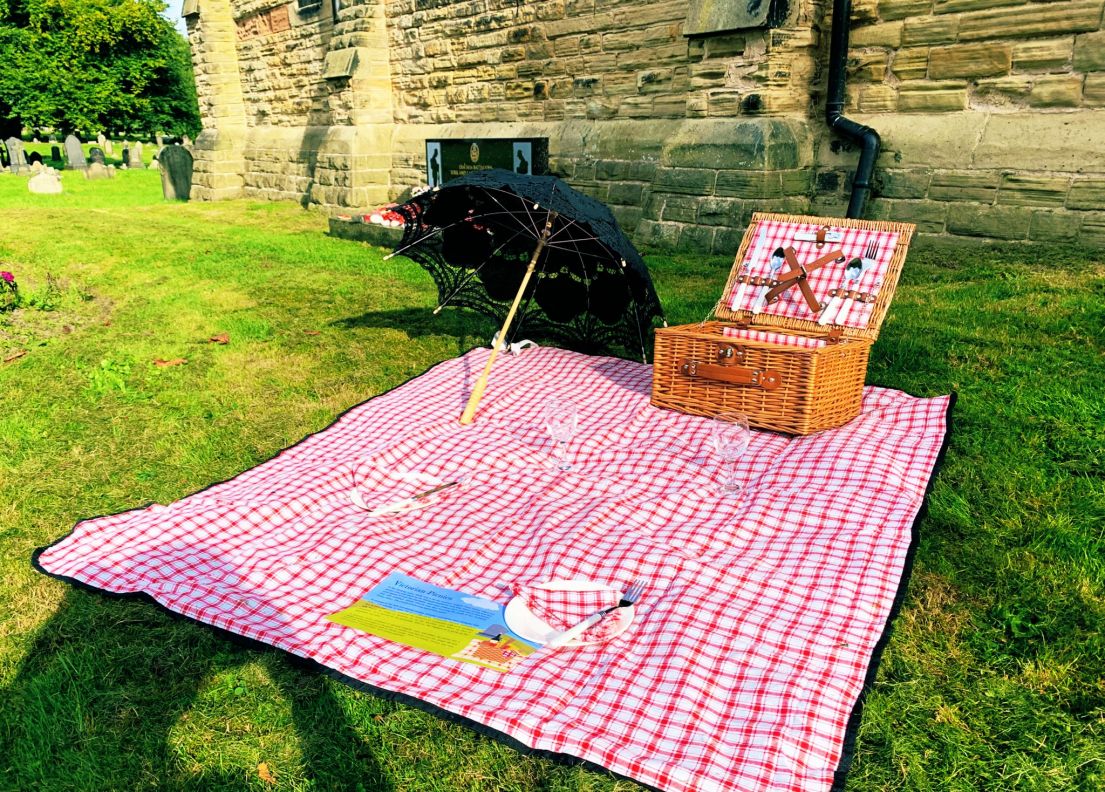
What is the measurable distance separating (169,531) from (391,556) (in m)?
0.96

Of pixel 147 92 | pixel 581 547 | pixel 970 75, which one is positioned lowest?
pixel 581 547

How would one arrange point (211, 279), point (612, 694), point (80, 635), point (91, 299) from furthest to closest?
1. point (211, 279)
2. point (91, 299)
3. point (80, 635)
4. point (612, 694)

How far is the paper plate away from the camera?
255 centimetres

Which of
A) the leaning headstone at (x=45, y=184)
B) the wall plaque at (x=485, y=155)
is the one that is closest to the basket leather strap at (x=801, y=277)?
the wall plaque at (x=485, y=155)

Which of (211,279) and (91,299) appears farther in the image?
(211,279)

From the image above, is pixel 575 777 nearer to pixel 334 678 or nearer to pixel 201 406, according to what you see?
pixel 334 678

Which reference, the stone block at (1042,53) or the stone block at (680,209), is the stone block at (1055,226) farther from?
the stone block at (680,209)

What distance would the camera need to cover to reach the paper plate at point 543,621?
255cm

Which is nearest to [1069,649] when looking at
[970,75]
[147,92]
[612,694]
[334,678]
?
[612,694]

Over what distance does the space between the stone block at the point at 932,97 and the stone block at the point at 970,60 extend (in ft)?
0.33

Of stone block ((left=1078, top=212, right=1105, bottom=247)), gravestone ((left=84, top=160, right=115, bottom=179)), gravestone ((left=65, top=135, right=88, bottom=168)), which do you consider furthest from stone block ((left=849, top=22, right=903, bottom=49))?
gravestone ((left=65, top=135, right=88, bottom=168))

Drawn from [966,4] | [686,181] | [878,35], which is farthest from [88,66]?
[966,4]

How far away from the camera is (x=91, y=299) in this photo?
798 cm

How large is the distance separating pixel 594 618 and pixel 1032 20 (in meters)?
7.10
